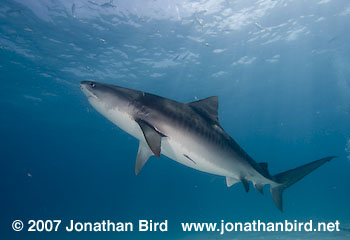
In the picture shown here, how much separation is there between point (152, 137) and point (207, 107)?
4.82 feet

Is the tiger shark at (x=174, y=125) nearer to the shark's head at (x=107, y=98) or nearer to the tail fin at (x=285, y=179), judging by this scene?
the shark's head at (x=107, y=98)

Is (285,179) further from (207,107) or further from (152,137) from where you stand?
(152,137)

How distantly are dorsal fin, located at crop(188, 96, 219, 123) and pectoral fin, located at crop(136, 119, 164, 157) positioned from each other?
44.6 inches

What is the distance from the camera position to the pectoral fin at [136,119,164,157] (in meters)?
3.12

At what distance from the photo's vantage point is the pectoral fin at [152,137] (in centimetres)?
312

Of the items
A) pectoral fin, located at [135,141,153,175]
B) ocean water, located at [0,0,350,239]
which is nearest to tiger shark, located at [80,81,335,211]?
pectoral fin, located at [135,141,153,175]

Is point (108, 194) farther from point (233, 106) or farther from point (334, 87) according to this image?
point (334, 87)

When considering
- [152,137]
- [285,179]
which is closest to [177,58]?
[285,179]

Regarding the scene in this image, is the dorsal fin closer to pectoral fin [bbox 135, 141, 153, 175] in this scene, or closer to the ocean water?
pectoral fin [bbox 135, 141, 153, 175]

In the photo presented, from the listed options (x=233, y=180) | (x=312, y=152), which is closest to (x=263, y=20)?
(x=233, y=180)

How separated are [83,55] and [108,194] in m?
126

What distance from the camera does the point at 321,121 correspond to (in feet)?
188

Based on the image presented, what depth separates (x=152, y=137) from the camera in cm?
320

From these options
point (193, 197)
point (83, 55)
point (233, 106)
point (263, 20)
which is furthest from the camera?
point (193, 197)
